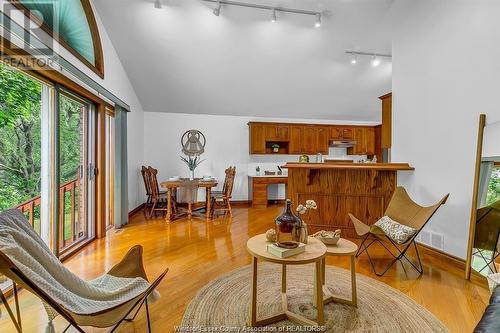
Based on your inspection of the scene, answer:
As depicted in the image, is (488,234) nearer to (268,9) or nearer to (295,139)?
(268,9)

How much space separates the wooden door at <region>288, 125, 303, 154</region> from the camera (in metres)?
6.26

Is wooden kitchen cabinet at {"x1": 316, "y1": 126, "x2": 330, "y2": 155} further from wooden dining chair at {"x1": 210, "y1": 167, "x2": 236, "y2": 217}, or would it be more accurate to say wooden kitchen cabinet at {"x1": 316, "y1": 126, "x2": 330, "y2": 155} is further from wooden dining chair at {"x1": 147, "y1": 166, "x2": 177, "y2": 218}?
wooden dining chair at {"x1": 147, "y1": 166, "x2": 177, "y2": 218}

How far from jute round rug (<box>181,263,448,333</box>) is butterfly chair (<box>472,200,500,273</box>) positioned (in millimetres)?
981

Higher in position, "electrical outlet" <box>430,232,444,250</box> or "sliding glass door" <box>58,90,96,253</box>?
"sliding glass door" <box>58,90,96,253</box>

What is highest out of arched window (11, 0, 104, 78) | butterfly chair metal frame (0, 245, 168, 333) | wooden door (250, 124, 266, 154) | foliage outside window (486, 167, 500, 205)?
arched window (11, 0, 104, 78)

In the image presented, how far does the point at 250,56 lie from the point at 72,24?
8.96ft

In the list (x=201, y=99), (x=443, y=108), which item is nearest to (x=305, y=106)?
(x=201, y=99)

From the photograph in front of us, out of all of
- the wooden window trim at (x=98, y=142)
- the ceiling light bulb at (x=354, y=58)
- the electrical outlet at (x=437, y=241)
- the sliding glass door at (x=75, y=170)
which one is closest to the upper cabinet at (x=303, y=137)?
the ceiling light bulb at (x=354, y=58)

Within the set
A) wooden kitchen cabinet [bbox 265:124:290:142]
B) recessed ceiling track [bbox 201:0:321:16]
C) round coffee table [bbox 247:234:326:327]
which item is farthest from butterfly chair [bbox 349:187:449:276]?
wooden kitchen cabinet [bbox 265:124:290:142]

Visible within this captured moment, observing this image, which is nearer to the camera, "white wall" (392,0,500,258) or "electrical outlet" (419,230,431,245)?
"white wall" (392,0,500,258)

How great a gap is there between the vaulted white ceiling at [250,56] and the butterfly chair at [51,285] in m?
→ 3.42

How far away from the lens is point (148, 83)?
500 cm

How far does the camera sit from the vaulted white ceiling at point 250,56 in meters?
3.76

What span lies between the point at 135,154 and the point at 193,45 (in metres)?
2.50
